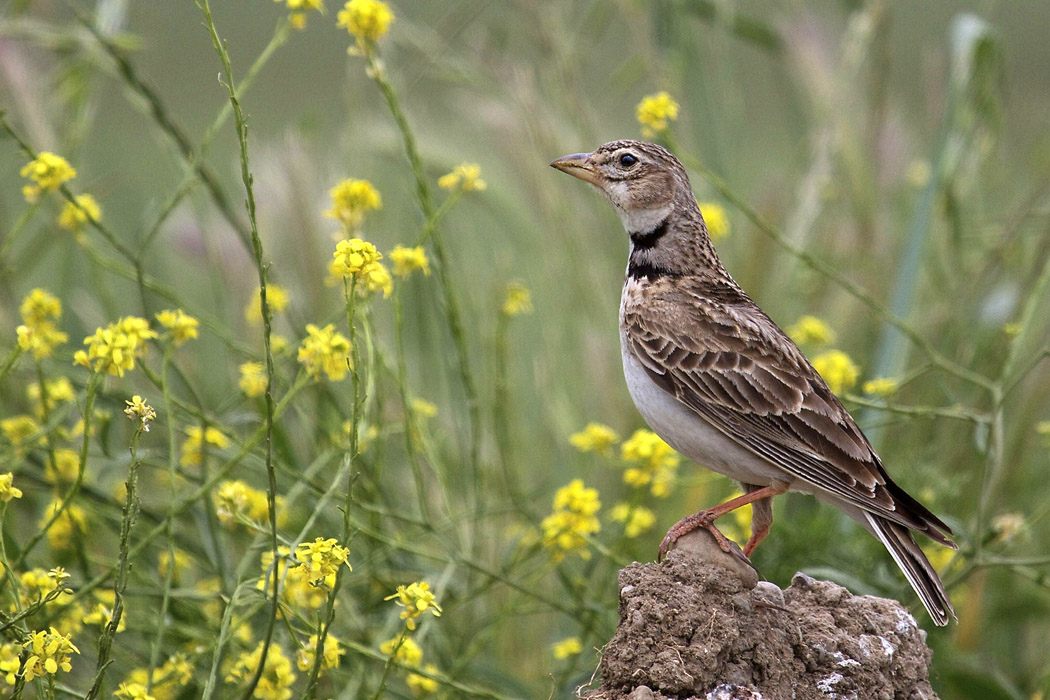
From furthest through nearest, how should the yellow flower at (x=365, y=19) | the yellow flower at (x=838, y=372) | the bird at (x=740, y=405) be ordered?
the yellow flower at (x=838, y=372), the yellow flower at (x=365, y=19), the bird at (x=740, y=405)

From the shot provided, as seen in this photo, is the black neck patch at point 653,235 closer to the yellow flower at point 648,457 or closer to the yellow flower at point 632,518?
the yellow flower at point 648,457

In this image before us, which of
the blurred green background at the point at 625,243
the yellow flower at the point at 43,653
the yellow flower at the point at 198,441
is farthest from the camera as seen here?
the blurred green background at the point at 625,243

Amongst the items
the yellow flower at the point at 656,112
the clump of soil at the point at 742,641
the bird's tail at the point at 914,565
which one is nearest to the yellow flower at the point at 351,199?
the yellow flower at the point at 656,112

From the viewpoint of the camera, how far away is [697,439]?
14.5 ft

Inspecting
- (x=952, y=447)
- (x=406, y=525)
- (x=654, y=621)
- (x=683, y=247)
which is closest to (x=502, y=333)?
(x=683, y=247)

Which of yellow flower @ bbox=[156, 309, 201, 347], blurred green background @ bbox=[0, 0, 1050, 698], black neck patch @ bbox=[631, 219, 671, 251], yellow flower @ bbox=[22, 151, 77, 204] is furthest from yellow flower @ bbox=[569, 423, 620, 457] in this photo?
yellow flower @ bbox=[22, 151, 77, 204]

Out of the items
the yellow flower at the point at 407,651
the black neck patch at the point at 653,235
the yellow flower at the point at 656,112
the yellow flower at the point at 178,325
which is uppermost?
the yellow flower at the point at 656,112

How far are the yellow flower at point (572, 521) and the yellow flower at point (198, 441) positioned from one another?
47.3 inches

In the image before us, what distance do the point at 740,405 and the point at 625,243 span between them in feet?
9.65

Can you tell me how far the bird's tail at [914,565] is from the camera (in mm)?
3979

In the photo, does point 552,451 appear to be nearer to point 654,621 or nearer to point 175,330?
point 175,330

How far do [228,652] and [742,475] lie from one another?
1850 millimetres

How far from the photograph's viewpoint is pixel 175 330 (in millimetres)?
4387

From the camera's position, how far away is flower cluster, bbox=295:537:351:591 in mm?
3281
